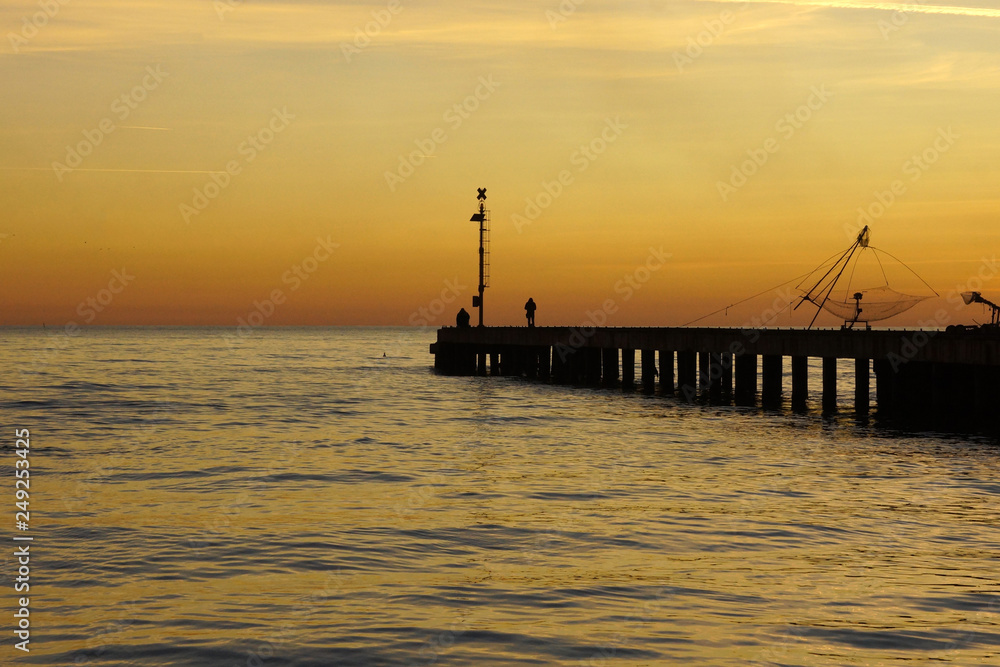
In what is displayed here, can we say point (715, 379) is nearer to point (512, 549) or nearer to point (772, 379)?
point (772, 379)

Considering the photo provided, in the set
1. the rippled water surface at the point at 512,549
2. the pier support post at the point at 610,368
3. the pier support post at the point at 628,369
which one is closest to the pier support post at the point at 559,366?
the pier support post at the point at 610,368

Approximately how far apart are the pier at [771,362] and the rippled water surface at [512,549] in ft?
17.2

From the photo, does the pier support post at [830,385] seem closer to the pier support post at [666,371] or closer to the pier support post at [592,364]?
the pier support post at [666,371]

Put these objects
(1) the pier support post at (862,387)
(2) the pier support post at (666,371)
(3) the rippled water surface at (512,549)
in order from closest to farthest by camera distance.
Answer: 1. (3) the rippled water surface at (512,549)
2. (1) the pier support post at (862,387)
3. (2) the pier support post at (666,371)

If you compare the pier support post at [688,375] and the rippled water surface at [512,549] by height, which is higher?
the pier support post at [688,375]

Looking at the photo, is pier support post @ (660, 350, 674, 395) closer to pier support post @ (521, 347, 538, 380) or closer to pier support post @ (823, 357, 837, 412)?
pier support post @ (823, 357, 837, 412)

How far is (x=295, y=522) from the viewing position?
15430mm

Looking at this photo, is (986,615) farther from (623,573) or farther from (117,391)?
(117,391)

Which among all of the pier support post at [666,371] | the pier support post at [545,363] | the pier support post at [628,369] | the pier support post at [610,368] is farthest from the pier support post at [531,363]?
the pier support post at [666,371]

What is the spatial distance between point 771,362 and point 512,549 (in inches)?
1259

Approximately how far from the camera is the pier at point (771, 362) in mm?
32875

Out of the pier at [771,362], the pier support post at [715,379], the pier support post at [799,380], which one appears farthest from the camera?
the pier support post at [715,379]

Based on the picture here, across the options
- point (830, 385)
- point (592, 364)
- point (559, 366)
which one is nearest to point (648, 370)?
point (592, 364)

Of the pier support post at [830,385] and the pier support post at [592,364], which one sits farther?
the pier support post at [592,364]
